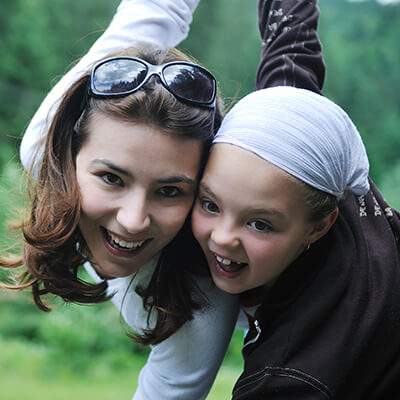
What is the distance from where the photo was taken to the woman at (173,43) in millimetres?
1868

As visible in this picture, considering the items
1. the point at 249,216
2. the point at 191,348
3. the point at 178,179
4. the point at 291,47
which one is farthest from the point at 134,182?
the point at 291,47

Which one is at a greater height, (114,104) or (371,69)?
(114,104)

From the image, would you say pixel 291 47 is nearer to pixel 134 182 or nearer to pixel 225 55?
pixel 134 182

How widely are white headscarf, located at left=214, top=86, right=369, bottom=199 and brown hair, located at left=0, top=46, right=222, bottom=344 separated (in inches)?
5.6

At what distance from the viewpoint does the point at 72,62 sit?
7.11 feet

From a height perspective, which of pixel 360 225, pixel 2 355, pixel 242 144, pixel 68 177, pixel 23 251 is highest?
pixel 242 144

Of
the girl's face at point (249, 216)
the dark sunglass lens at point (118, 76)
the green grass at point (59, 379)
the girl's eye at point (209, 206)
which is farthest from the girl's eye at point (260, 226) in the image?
the green grass at point (59, 379)

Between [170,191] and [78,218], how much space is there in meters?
0.29

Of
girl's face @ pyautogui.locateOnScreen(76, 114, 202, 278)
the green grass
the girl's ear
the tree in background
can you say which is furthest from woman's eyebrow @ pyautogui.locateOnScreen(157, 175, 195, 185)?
the tree in background

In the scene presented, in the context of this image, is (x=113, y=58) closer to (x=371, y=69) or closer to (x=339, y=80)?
(x=339, y=80)

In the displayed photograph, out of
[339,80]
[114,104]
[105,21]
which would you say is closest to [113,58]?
[114,104]

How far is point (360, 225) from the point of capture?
5.75 ft

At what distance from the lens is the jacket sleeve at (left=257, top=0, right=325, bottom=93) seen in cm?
198

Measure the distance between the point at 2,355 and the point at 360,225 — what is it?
643 centimetres
